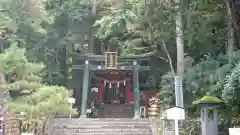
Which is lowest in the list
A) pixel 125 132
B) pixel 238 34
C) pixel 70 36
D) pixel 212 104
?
pixel 125 132

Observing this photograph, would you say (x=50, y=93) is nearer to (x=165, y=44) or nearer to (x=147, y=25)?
(x=147, y=25)

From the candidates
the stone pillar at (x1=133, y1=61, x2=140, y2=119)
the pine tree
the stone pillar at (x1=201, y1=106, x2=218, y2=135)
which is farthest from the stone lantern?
the stone pillar at (x1=133, y1=61, x2=140, y2=119)

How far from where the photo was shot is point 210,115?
925 cm

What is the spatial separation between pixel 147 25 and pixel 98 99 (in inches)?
396

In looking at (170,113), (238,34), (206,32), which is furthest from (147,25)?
(170,113)

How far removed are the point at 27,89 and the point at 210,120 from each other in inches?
200

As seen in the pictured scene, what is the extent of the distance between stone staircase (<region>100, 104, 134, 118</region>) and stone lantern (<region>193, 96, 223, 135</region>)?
12.2 metres

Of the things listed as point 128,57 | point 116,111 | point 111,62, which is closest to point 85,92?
point 111,62

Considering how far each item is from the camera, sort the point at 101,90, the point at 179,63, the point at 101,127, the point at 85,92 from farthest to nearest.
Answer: the point at 101,90 < the point at 85,92 < the point at 101,127 < the point at 179,63

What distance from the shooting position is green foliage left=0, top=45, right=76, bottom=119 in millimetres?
8719

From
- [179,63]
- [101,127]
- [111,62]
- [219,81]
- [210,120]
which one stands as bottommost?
[101,127]

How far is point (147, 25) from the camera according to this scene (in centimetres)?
1379

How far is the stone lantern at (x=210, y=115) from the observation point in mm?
9117

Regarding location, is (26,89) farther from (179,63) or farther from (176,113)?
(179,63)
